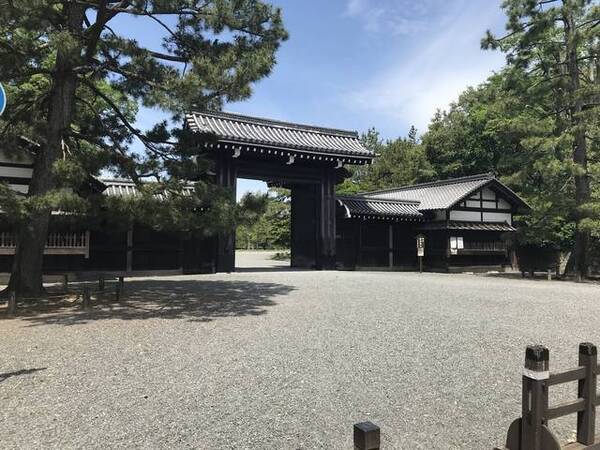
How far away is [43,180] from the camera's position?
941 centimetres

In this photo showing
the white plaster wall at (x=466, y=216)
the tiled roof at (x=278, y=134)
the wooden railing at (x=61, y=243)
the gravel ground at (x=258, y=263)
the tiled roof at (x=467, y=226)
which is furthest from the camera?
the gravel ground at (x=258, y=263)

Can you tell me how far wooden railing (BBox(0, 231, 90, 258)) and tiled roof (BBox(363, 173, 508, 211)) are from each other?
565 inches

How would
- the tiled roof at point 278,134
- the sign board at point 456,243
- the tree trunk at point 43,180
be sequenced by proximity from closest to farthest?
the tree trunk at point 43,180
the tiled roof at point 278,134
the sign board at point 456,243

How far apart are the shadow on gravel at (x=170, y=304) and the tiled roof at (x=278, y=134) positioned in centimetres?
630

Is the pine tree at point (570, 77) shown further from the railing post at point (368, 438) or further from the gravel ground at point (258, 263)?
the railing post at point (368, 438)

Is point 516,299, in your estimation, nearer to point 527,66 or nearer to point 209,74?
point 209,74

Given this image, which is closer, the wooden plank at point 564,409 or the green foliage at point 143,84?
the wooden plank at point 564,409

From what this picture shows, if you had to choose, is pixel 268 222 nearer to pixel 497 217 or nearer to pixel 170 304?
pixel 497 217

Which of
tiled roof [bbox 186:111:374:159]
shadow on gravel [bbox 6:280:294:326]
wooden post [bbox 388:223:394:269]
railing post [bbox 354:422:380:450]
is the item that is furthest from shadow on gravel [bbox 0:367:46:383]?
wooden post [bbox 388:223:394:269]

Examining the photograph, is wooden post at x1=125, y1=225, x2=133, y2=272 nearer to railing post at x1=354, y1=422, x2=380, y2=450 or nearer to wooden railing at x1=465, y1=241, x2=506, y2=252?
railing post at x1=354, y1=422, x2=380, y2=450

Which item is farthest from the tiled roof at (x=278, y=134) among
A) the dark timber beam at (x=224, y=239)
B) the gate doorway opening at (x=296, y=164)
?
the dark timber beam at (x=224, y=239)

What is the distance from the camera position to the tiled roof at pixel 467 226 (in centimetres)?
2108

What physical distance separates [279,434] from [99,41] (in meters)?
9.33

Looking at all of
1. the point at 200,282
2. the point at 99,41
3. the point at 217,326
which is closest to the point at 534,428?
the point at 217,326
